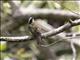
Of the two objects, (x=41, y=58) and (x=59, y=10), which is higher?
(x=59, y=10)

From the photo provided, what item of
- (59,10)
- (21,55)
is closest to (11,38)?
(59,10)

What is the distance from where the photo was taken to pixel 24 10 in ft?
9.20

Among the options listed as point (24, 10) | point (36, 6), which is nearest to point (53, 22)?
point (36, 6)

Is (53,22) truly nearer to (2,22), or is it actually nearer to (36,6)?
(36,6)

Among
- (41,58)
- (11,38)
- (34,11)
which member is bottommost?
(41,58)

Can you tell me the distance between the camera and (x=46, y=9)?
2.88 m

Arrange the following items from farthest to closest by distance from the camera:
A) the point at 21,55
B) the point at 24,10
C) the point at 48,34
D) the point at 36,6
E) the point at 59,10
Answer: the point at 21,55 < the point at 36,6 < the point at 24,10 < the point at 59,10 < the point at 48,34

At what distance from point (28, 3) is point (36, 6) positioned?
0.12m

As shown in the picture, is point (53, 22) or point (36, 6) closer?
point (36, 6)

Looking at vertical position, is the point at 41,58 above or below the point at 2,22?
below

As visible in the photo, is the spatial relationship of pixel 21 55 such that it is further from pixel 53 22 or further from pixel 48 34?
pixel 48 34

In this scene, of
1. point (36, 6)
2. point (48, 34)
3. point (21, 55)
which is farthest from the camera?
point (21, 55)

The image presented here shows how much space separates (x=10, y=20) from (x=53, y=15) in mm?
472

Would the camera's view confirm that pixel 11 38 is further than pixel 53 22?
No
